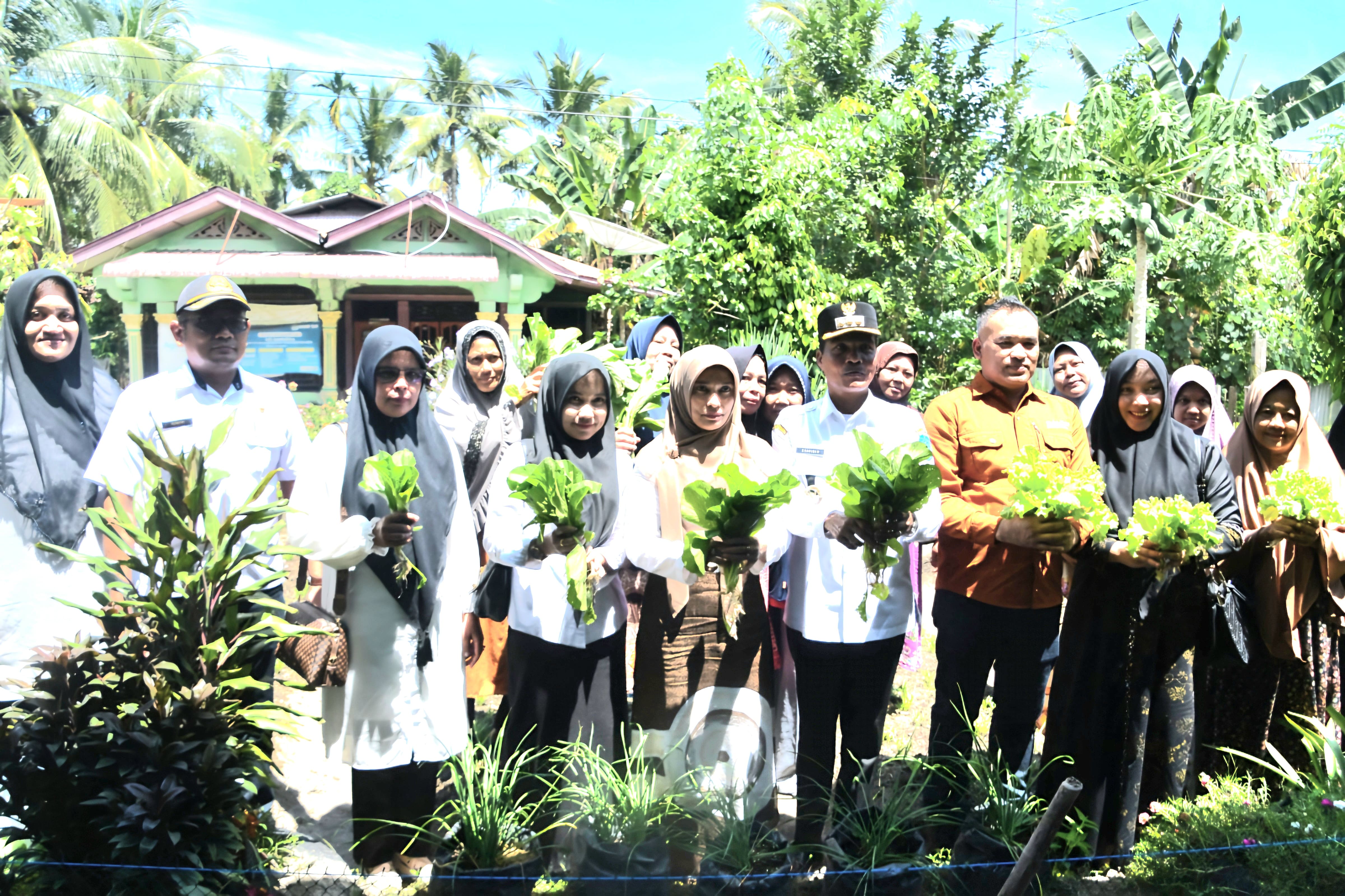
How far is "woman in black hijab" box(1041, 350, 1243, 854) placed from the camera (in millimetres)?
3262

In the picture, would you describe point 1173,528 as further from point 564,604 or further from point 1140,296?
point 1140,296

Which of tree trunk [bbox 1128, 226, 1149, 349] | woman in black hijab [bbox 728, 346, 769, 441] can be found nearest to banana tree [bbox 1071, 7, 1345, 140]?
tree trunk [bbox 1128, 226, 1149, 349]

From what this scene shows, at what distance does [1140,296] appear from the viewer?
559 inches

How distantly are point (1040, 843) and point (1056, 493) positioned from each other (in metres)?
1.07

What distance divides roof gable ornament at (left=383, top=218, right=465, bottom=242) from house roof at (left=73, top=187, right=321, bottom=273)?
3.83 ft

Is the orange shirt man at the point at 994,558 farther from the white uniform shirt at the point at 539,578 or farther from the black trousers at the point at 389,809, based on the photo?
the black trousers at the point at 389,809

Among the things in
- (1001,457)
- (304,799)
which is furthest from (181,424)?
(1001,457)

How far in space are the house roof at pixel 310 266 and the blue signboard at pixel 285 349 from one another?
1.13 metres

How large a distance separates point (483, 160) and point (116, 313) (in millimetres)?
13801

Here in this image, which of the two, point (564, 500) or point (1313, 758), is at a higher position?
point (564, 500)

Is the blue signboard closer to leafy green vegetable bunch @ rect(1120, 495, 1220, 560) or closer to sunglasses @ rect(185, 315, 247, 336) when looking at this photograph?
sunglasses @ rect(185, 315, 247, 336)

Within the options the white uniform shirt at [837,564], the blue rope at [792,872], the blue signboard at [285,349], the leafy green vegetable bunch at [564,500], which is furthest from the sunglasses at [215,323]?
the blue signboard at [285,349]

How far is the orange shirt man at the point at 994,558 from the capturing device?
331 cm

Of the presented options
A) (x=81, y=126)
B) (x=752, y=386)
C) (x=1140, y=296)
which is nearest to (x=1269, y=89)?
(x=1140, y=296)
